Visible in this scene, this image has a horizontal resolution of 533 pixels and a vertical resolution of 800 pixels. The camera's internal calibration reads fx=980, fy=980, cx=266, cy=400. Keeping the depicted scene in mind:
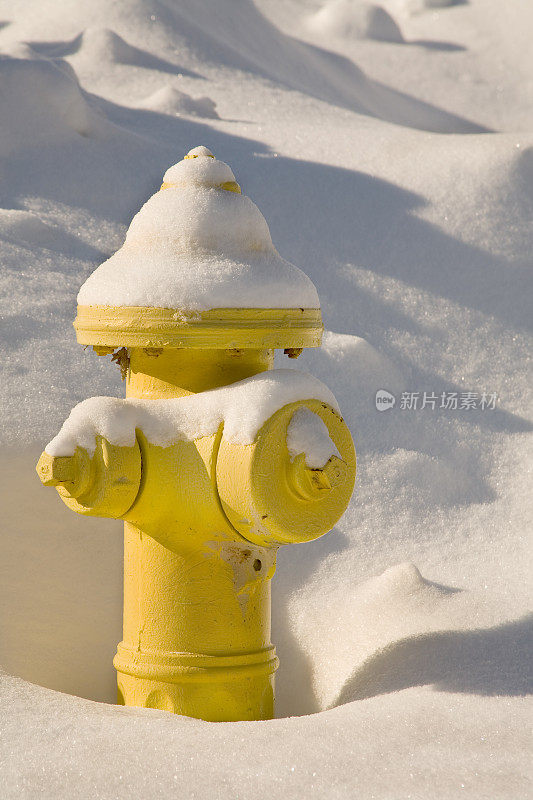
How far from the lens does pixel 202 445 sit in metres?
2.11

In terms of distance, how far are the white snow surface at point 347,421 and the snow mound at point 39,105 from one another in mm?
12

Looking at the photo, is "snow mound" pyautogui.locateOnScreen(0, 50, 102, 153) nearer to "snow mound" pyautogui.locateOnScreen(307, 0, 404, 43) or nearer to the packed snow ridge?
the packed snow ridge

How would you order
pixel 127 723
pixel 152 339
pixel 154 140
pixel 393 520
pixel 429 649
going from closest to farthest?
pixel 127 723, pixel 152 339, pixel 429 649, pixel 393 520, pixel 154 140

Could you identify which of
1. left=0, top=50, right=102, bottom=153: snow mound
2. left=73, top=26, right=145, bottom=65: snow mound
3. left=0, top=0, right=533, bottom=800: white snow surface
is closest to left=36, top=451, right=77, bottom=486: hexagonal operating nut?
left=0, top=0, right=533, bottom=800: white snow surface

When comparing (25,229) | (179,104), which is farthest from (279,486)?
(179,104)

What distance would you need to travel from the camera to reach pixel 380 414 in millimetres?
3617

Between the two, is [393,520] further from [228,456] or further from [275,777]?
[275,777]

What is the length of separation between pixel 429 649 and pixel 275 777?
2.40 feet

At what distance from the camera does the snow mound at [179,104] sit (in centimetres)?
549

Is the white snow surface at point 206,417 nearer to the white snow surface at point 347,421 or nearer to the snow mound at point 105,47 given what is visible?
the white snow surface at point 347,421

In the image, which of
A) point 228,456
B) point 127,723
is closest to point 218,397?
point 228,456

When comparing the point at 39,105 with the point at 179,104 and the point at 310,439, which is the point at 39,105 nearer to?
the point at 179,104

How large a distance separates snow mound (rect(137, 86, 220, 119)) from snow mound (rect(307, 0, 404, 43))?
3350 millimetres

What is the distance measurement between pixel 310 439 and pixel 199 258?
491 millimetres
